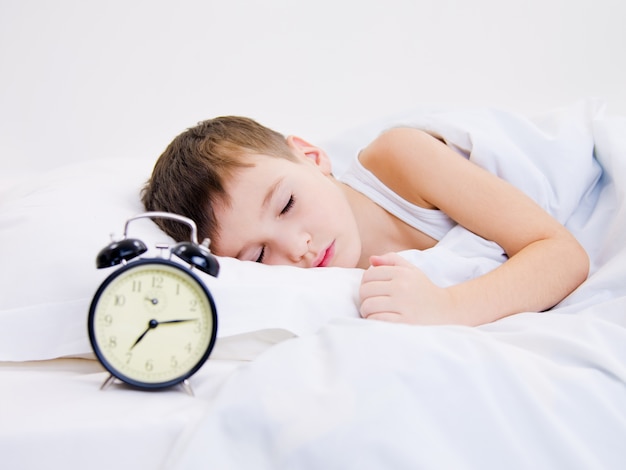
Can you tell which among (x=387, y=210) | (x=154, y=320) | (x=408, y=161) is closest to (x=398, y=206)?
(x=387, y=210)

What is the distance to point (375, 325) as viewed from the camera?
3.92ft

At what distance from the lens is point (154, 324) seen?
1.15 m

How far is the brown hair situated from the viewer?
173 cm

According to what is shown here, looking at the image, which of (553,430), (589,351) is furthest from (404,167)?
(553,430)

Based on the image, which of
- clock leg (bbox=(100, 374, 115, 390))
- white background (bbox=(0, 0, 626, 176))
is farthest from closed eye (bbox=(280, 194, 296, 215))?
white background (bbox=(0, 0, 626, 176))

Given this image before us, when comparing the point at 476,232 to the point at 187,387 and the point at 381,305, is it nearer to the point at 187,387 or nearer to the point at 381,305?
the point at 381,305

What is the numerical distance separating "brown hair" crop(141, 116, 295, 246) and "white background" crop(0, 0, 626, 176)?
1.23 meters

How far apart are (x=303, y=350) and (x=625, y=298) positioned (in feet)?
2.10

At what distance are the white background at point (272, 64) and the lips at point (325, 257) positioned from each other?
4.80 ft

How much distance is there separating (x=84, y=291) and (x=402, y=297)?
0.54m

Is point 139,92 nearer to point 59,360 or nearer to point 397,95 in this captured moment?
point 397,95

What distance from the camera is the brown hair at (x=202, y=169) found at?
173cm

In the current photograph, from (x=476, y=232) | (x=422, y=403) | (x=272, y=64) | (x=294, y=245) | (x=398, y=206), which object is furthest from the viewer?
(x=272, y=64)

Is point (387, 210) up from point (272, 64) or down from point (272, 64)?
down
